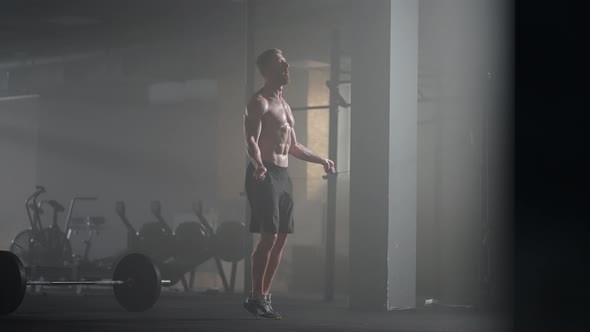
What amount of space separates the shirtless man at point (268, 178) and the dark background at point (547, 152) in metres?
2.29

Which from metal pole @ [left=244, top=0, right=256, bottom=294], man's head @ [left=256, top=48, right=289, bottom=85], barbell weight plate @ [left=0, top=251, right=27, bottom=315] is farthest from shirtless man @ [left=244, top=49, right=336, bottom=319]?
metal pole @ [left=244, top=0, right=256, bottom=294]

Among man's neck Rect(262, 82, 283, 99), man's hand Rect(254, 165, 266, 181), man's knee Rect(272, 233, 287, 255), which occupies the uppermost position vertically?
man's neck Rect(262, 82, 283, 99)

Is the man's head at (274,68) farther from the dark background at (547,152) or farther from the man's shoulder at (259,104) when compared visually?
the dark background at (547,152)

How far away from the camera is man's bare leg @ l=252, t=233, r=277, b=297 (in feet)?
16.6

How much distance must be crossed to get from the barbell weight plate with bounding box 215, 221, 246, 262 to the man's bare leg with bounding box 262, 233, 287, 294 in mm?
2972

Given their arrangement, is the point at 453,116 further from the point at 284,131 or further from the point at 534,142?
the point at 534,142

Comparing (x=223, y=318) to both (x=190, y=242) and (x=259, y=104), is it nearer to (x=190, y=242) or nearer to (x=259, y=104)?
(x=259, y=104)

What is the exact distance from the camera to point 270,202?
5.07m

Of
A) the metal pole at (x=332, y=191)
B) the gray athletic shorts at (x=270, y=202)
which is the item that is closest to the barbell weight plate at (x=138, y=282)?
the gray athletic shorts at (x=270, y=202)

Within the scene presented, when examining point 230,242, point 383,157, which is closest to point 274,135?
point 383,157

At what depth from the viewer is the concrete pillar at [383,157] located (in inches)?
A: 227

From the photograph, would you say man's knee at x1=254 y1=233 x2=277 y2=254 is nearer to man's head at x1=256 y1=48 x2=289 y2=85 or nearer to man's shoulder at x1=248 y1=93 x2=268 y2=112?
man's shoulder at x1=248 y1=93 x2=268 y2=112

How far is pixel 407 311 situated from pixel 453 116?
2137 mm

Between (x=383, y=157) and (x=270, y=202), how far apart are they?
1051 mm
